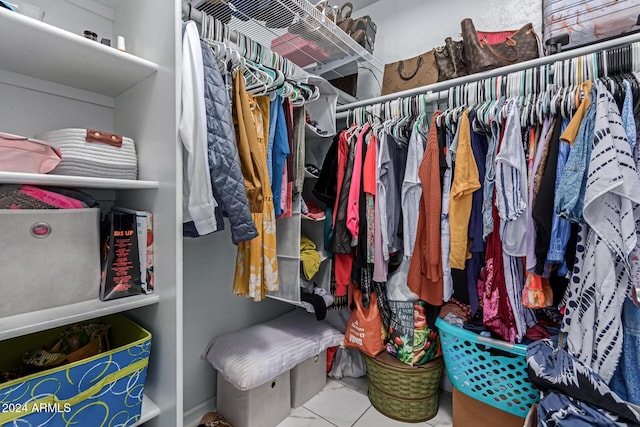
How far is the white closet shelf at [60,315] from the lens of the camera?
0.79m

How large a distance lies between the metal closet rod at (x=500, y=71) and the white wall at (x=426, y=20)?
526 mm

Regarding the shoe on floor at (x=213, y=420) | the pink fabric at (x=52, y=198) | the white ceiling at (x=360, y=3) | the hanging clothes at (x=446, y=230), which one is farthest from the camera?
the white ceiling at (x=360, y=3)

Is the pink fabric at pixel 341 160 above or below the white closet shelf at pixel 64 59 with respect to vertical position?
below

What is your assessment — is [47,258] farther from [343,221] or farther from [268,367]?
[343,221]

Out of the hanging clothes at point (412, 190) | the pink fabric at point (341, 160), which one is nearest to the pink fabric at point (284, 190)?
the pink fabric at point (341, 160)

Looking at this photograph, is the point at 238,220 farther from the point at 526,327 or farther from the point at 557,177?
the point at 526,327

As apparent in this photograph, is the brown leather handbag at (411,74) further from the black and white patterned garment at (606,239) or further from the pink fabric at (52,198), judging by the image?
the pink fabric at (52,198)

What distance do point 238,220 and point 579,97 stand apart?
1.37 m

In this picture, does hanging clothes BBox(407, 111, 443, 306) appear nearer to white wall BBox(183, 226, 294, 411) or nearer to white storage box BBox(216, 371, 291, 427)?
white storage box BBox(216, 371, 291, 427)

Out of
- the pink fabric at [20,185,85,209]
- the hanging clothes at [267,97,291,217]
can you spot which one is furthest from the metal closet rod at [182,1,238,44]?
the pink fabric at [20,185,85,209]

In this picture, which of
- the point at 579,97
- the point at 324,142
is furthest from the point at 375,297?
the point at 579,97

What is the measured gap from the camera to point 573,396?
984 millimetres

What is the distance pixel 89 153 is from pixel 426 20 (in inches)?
85.8

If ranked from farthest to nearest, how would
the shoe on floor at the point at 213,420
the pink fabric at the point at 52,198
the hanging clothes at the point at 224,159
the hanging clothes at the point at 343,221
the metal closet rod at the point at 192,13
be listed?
the hanging clothes at the point at 343,221, the shoe on floor at the point at 213,420, the metal closet rod at the point at 192,13, the hanging clothes at the point at 224,159, the pink fabric at the point at 52,198
